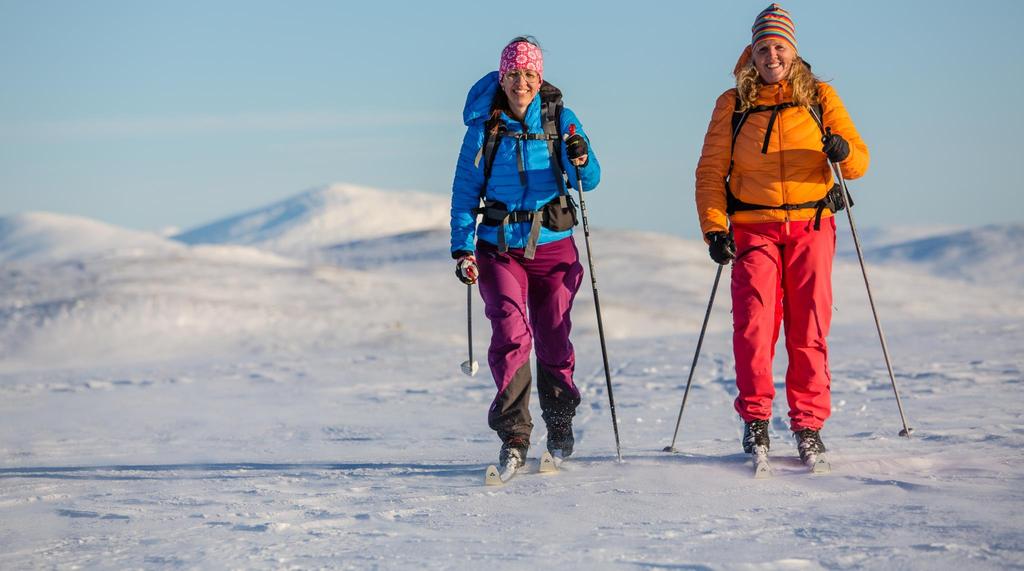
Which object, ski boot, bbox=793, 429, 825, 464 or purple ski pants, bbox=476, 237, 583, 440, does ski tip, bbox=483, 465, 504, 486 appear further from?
ski boot, bbox=793, 429, 825, 464

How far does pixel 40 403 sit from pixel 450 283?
568 inches

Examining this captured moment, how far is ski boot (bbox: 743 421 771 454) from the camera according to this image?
215 inches

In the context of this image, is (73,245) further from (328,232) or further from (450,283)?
(450,283)

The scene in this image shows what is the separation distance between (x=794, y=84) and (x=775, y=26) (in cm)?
29

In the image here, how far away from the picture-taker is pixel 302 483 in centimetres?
563

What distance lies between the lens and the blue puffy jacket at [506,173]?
5.60m

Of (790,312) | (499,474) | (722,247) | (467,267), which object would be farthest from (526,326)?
(790,312)

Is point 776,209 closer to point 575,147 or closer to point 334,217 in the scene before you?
point 575,147

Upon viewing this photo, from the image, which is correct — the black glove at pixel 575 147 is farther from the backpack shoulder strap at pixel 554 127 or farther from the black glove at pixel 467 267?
the black glove at pixel 467 267

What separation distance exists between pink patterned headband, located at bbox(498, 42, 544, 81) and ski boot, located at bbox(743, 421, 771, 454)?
2.07 m

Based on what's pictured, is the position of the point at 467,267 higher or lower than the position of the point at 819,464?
higher

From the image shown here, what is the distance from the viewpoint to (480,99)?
564cm

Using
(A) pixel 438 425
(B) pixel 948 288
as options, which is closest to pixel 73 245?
(B) pixel 948 288

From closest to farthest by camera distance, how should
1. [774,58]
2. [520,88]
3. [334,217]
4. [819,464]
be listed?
[819,464] → [774,58] → [520,88] → [334,217]
